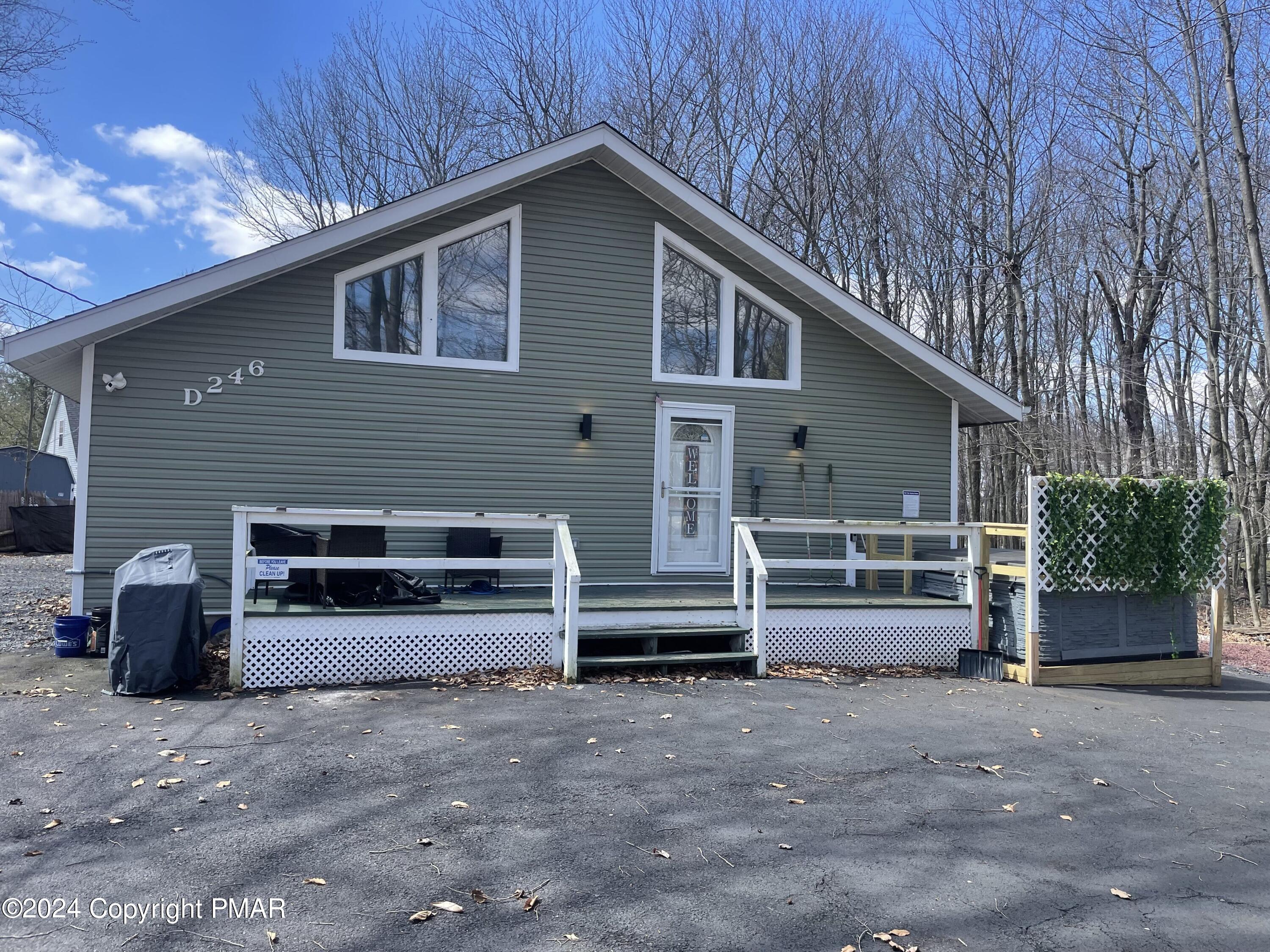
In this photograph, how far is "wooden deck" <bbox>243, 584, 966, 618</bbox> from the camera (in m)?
6.77

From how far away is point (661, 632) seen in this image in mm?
7230

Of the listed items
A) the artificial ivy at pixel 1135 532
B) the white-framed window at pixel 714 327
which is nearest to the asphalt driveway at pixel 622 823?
the artificial ivy at pixel 1135 532

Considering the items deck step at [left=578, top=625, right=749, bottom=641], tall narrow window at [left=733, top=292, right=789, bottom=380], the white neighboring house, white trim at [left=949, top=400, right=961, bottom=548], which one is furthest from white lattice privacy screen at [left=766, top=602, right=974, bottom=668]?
the white neighboring house

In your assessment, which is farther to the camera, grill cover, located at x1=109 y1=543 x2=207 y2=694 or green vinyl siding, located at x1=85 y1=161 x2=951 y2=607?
green vinyl siding, located at x1=85 y1=161 x2=951 y2=607

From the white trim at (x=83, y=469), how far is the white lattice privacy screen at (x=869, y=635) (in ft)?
20.2

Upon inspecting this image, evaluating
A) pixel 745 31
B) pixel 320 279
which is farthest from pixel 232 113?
pixel 320 279

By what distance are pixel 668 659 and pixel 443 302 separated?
435 centimetres

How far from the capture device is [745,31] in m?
20.1

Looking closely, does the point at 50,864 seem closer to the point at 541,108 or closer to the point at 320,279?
the point at 320,279

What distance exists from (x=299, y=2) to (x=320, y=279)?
8.32m

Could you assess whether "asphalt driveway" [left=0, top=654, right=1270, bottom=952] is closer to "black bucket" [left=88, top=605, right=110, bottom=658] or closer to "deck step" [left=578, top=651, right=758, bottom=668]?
"deck step" [left=578, top=651, right=758, bottom=668]

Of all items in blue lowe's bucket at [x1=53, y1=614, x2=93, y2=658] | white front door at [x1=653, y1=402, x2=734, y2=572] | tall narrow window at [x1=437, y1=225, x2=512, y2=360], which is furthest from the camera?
white front door at [x1=653, y1=402, x2=734, y2=572]

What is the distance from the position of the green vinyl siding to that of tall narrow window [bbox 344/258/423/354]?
0.62 feet

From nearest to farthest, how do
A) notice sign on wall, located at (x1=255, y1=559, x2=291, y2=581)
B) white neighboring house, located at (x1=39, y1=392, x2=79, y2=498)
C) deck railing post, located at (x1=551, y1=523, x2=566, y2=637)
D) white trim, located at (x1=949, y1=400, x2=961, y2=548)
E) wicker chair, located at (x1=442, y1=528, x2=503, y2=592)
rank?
notice sign on wall, located at (x1=255, y1=559, x2=291, y2=581)
deck railing post, located at (x1=551, y1=523, x2=566, y2=637)
wicker chair, located at (x1=442, y1=528, x2=503, y2=592)
white trim, located at (x1=949, y1=400, x2=961, y2=548)
white neighboring house, located at (x1=39, y1=392, x2=79, y2=498)
